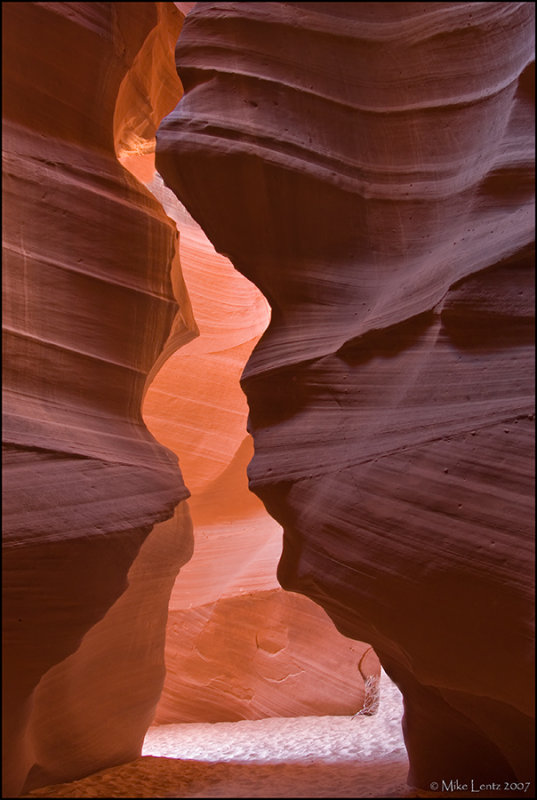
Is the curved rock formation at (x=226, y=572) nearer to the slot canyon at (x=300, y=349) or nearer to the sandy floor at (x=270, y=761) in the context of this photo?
the sandy floor at (x=270, y=761)

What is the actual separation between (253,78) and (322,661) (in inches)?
175

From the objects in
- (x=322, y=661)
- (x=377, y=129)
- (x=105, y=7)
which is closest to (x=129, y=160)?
(x=105, y=7)

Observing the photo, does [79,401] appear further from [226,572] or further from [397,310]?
[226,572]

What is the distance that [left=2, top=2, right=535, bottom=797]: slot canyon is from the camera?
265 centimetres

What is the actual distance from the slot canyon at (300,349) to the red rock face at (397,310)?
0.01 meters

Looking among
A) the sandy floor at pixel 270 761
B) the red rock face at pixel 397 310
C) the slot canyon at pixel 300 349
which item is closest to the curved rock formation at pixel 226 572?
the sandy floor at pixel 270 761

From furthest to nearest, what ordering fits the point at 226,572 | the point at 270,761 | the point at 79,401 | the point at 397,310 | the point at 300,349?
1. the point at 226,572
2. the point at 270,761
3. the point at 300,349
4. the point at 79,401
5. the point at 397,310

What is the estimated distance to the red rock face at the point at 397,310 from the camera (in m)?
2.62

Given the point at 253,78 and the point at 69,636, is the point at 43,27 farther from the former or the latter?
the point at 69,636

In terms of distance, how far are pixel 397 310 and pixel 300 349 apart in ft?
1.69

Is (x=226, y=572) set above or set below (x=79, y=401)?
below

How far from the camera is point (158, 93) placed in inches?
177

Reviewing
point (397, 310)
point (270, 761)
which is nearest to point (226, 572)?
point (270, 761)

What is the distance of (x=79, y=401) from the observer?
10.4 ft
